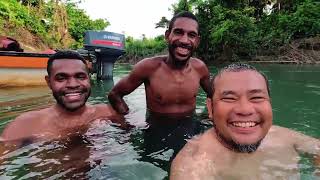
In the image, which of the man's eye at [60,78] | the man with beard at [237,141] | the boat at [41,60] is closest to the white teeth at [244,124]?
the man with beard at [237,141]

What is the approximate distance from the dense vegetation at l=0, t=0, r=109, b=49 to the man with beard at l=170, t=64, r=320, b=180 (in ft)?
57.3

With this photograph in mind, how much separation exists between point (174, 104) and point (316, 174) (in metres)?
1.90

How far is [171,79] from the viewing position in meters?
4.28

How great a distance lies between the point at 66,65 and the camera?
11.4ft

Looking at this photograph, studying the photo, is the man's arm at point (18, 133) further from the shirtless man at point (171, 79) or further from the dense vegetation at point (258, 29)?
the dense vegetation at point (258, 29)

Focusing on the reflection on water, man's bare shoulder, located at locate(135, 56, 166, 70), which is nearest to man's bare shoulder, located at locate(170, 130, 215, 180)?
the reflection on water

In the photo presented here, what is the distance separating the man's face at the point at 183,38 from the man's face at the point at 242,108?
1700mm

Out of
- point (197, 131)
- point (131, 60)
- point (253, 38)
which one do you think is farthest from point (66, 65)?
point (131, 60)

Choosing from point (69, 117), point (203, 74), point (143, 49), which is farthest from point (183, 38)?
point (143, 49)

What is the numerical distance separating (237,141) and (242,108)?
24 cm

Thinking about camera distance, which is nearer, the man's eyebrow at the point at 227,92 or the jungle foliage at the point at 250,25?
the man's eyebrow at the point at 227,92

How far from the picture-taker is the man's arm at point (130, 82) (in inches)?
171

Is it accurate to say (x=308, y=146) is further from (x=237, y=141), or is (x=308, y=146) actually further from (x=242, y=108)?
(x=242, y=108)

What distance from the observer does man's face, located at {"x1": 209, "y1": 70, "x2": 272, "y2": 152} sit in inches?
90.4
